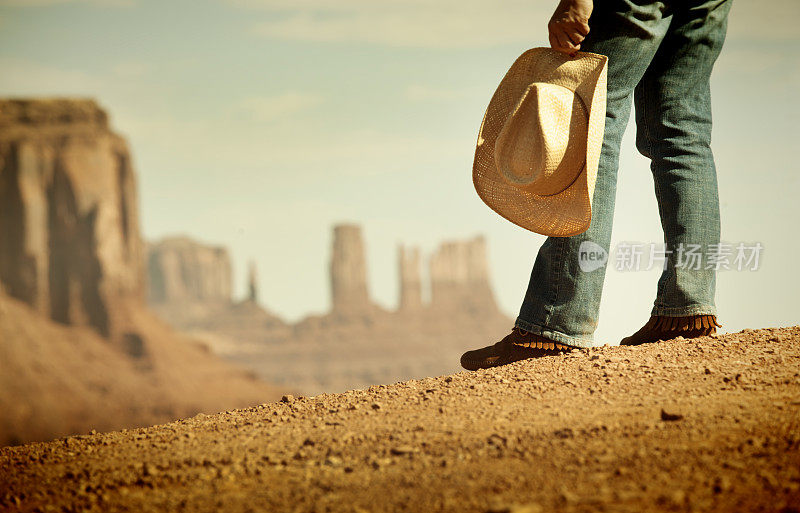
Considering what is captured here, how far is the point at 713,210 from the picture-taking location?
353cm

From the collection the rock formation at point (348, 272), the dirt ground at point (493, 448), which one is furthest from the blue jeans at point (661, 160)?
the rock formation at point (348, 272)

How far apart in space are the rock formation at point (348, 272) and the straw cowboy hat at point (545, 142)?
2571 inches

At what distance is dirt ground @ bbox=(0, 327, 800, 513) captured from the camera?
76.9 inches

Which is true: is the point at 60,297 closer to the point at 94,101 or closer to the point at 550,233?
the point at 94,101

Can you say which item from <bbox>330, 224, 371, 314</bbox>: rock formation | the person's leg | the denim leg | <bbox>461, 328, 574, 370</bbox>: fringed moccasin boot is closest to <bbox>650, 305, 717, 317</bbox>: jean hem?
the denim leg

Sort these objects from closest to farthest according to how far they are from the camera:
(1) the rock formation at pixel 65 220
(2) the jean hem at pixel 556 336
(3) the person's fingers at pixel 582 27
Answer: (3) the person's fingers at pixel 582 27 < (2) the jean hem at pixel 556 336 < (1) the rock formation at pixel 65 220

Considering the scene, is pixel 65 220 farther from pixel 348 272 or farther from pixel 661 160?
pixel 661 160

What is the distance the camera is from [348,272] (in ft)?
229

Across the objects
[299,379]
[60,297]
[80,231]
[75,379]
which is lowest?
[299,379]

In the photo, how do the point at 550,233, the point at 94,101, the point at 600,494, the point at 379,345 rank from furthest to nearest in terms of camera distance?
the point at 379,345
the point at 94,101
the point at 550,233
the point at 600,494

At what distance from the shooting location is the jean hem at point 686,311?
349cm

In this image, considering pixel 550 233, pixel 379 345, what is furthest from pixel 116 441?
pixel 379 345

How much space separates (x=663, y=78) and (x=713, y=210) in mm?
618

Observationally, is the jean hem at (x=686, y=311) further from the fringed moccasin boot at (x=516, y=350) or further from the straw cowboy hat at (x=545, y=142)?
the straw cowboy hat at (x=545, y=142)
